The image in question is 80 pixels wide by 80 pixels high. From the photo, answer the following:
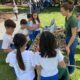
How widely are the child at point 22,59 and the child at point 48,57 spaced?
0.38 ft

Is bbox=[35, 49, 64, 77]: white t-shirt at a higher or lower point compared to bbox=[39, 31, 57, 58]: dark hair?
lower

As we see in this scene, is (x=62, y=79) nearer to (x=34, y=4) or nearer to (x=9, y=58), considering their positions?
(x=9, y=58)

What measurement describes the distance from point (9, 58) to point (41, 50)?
50 cm

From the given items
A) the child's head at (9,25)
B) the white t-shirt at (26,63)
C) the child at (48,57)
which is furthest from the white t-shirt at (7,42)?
the child at (48,57)

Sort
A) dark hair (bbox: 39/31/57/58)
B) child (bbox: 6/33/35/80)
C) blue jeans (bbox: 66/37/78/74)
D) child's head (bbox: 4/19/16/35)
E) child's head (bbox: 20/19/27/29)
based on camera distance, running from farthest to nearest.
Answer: child's head (bbox: 20/19/27/29) → blue jeans (bbox: 66/37/78/74) → child's head (bbox: 4/19/16/35) → child (bbox: 6/33/35/80) → dark hair (bbox: 39/31/57/58)

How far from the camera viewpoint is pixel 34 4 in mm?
23484

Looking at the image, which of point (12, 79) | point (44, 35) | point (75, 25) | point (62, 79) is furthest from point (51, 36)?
point (12, 79)

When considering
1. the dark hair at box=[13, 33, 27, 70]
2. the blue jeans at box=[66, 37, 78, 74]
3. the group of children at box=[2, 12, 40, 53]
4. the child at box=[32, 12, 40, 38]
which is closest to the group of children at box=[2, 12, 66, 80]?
the dark hair at box=[13, 33, 27, 70]

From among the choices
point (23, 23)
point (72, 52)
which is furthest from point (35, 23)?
point (72, 52)

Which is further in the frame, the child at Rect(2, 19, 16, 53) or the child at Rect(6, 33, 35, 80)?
the child at Rect(2, 19, 16, 53)

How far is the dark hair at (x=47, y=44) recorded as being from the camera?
4.40 meters

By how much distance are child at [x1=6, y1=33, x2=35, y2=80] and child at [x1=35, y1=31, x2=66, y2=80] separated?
117mm

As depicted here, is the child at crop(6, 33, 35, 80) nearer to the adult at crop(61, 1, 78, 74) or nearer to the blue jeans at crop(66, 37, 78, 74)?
the adult at crop(61, 1, 78, 74)

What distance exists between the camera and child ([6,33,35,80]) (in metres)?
4.51
